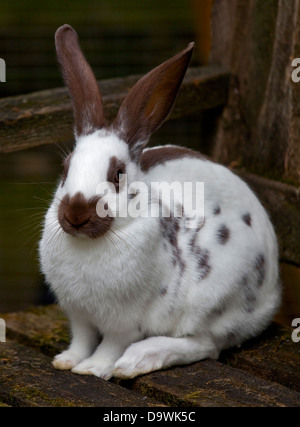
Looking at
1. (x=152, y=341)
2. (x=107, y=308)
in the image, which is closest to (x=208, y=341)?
(x=152, y=341)

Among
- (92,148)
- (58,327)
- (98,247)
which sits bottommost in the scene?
(58,327)

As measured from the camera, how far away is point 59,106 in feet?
13.2

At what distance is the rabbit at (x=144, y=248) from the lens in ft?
10.6

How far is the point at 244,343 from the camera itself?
3.78 metres

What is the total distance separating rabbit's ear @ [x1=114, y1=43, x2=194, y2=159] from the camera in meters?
3.29

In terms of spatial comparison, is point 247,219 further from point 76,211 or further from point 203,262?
point 76,211

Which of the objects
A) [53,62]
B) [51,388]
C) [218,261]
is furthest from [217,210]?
[53,62]

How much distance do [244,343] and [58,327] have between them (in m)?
0.80

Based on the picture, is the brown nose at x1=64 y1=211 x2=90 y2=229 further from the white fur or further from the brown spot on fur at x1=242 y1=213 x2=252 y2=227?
the brown spot on fur at x1=242 y1=213 x2=252 y2=227

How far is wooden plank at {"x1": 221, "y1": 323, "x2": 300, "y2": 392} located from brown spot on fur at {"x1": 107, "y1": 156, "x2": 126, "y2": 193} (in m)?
0.91

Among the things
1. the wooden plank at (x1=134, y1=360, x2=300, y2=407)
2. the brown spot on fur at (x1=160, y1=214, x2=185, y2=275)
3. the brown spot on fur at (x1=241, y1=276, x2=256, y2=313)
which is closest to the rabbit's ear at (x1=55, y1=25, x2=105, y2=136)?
the brown spot on fur at (x1=160, y1=214, x2=185, y2=275)

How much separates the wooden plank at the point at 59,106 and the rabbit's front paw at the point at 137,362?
99cm

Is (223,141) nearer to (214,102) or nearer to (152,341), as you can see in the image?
(214,102)

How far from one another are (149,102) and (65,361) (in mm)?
996
